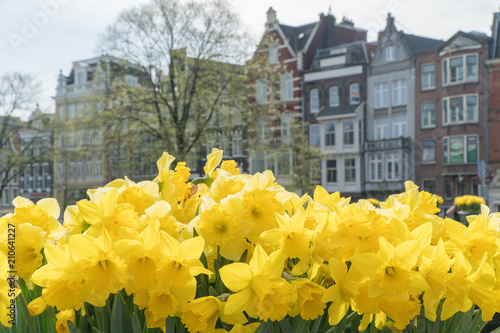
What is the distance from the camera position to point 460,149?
26156 millimetres

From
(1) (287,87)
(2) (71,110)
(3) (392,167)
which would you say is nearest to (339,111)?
(1) (287,87)

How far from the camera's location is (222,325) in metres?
1.08

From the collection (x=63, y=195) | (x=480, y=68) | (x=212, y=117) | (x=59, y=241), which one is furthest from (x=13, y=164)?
(x=59, y=241)

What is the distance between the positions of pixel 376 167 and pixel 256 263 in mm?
27703

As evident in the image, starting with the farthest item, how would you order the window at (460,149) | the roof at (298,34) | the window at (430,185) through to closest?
the roof at (298,34) < the window at (430,185) < the window at (460,149)

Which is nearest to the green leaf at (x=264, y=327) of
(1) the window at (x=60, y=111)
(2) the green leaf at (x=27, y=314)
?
(2) the green leaf at (x=27, y=314)

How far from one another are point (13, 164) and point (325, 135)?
51.1ft

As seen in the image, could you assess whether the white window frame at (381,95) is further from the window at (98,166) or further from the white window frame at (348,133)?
the window at (98,166)

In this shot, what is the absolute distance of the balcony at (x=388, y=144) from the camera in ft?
90.3

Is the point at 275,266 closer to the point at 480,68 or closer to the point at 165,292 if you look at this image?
the point at 165,292

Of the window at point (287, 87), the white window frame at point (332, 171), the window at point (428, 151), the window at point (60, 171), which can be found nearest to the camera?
the window at point (428, 151)

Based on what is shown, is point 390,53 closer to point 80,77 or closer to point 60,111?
point 80,77

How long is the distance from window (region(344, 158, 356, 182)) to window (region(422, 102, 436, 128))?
12.5 ft

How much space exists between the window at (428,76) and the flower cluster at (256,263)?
2765 centimetres
